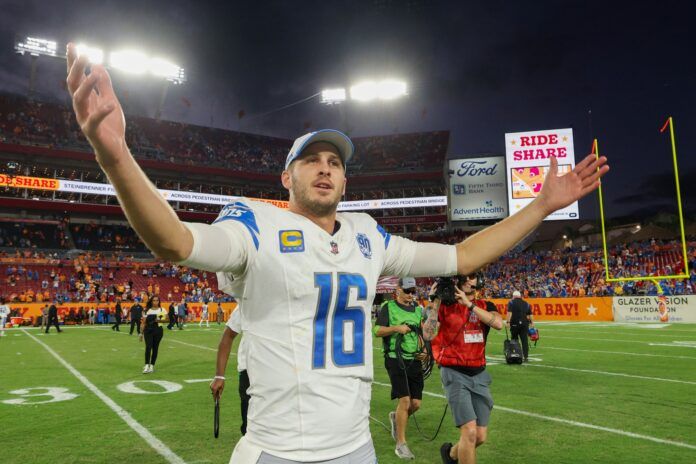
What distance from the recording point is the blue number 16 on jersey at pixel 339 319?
1848 mm

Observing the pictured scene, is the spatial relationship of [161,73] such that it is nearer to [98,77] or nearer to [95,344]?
[95,344]

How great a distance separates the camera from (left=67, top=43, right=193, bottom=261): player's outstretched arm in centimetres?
139

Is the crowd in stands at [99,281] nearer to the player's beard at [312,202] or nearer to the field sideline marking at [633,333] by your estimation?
the field sideline marking at [633,333]

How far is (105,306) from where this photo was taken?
32594mm

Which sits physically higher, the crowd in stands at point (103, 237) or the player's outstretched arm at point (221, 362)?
the crowd in stands at point (103, 237)

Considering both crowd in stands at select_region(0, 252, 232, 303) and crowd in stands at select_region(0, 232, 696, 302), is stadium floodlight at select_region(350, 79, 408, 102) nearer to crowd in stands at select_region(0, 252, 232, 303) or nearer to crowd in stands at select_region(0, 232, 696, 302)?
crowd in stands at select_region(0, 232, 696, 302)

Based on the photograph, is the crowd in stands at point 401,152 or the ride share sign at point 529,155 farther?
the crowd in stands at point 401,152

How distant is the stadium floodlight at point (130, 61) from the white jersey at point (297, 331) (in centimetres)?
5201

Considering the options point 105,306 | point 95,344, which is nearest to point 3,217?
point 105,306

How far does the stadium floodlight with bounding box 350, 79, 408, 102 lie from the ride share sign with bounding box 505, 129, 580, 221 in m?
20.5

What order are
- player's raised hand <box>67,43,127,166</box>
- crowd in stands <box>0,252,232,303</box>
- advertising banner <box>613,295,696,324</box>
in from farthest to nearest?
crowd in stands <box>0,252,232,303</box> < advertising banner <box>613,295,696,324</box> < player's raised hand <box>67,43,127,166</box>

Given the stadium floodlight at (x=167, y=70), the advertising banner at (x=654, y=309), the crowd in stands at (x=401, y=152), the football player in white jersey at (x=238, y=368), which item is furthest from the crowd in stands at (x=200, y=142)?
the football player in white jersey at (x=238, y=368)

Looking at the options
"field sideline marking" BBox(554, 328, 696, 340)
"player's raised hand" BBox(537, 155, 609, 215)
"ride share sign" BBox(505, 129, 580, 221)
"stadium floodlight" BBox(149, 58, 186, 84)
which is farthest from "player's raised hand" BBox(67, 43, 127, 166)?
"stadium floodlight" BBox(149, 58, 186, 84)

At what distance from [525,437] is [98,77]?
260 inches
